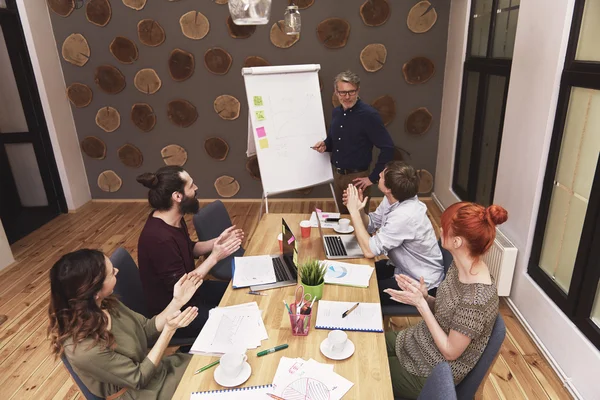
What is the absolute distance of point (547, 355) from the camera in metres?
2.53

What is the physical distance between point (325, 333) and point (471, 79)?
3.44 metres

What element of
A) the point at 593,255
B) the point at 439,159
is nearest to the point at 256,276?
the point at 593,255

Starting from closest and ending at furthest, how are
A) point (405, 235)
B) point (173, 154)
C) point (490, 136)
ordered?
point (405, 235) → point (490, 136) → point (173, 154)

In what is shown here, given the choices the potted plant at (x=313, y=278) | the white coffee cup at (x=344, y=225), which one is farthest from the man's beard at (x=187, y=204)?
the white coffee cup at (x=344, y=225)

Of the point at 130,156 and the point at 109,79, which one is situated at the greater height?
the point at 109,79

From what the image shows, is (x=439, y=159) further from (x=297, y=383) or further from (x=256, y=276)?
(x=297, y=383)

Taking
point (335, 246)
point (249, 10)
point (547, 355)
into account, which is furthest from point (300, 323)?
point (547, 355)

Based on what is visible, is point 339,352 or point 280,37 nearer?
point 339,352

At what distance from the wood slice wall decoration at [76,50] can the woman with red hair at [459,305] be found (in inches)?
188

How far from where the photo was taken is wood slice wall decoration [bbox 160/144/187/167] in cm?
516

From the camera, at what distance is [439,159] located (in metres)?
4.97

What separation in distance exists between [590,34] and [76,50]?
5.07 meters

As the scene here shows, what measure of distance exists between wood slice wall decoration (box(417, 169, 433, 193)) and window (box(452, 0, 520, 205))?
25.5 inches

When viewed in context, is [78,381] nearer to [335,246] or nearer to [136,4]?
[335,246]
